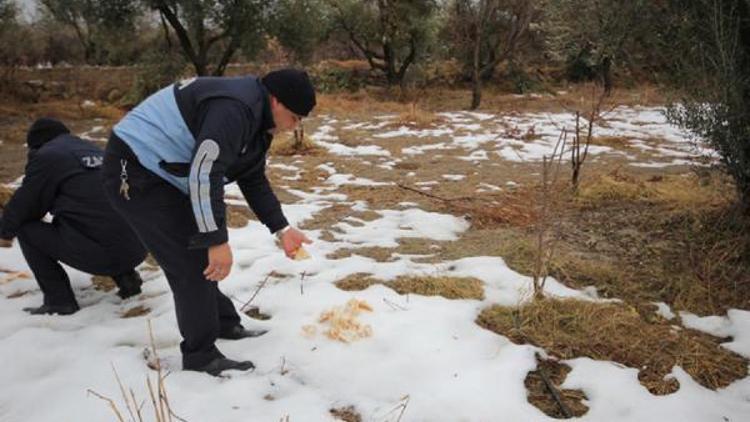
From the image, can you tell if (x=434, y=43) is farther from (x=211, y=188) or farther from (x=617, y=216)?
(x=211, y=188)

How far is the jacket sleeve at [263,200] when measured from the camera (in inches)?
110

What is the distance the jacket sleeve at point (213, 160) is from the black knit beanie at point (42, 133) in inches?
70.1

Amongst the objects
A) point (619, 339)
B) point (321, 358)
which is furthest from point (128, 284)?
point (619, 339)

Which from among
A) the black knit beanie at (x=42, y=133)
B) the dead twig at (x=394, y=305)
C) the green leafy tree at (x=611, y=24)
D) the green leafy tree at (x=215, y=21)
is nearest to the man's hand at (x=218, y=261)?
the dead twig at (x=394, y=305)

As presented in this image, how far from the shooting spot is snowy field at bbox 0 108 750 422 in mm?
2307

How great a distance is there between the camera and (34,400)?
7.63 ft

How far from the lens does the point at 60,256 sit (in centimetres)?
320

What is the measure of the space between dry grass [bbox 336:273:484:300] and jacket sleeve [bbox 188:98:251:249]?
1530 mm

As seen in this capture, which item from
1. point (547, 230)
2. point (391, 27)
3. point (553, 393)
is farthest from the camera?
point (391, 27)

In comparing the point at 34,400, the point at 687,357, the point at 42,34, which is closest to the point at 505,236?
the point at 687,357

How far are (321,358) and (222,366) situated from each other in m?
0.48

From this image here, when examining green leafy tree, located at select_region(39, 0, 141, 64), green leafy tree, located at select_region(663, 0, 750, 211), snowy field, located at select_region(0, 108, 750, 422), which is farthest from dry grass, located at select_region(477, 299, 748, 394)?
green leafy tree, located at select_region(39, 0, 141, 64)

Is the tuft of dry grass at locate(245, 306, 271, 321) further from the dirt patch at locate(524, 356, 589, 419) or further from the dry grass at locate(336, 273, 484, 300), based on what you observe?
the dirt patch at locate(524, 356, 589, 419)

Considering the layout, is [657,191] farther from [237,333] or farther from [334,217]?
[237,333]
